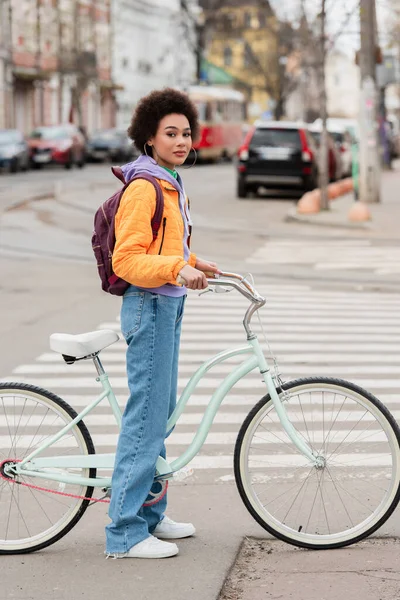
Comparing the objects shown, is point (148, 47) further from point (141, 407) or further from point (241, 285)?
point (141, 407)

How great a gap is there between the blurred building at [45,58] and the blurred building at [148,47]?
7.67 m

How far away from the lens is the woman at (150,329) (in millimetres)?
4352

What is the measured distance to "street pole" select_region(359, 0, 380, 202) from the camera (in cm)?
2248

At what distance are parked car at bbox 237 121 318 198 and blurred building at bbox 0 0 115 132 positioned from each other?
33362mm

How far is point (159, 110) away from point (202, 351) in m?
4.41

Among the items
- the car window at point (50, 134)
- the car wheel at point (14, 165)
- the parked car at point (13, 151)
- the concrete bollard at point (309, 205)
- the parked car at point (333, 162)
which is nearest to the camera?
the concrete bollard at point (309, 205)

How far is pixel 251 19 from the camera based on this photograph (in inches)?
4168

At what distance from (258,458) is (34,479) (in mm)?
806

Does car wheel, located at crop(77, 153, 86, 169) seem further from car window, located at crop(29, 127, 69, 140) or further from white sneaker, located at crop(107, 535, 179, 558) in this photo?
white sneaker, located at crop(107, 535, 179, 558)

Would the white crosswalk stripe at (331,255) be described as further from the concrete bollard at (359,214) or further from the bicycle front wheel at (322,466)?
the bicycle front wheel at (322,466)

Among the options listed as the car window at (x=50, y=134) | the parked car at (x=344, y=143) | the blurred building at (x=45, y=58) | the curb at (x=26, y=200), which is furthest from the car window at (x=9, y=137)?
the blurred building at (x=45, y=58)

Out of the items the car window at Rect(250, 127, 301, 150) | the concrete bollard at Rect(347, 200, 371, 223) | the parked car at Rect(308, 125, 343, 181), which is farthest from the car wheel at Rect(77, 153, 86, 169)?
the concrete bollard at Rect(347, 200, 371, 223)

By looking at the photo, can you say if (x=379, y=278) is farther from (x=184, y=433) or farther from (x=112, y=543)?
(x=112, y=543)

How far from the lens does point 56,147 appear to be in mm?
43719
